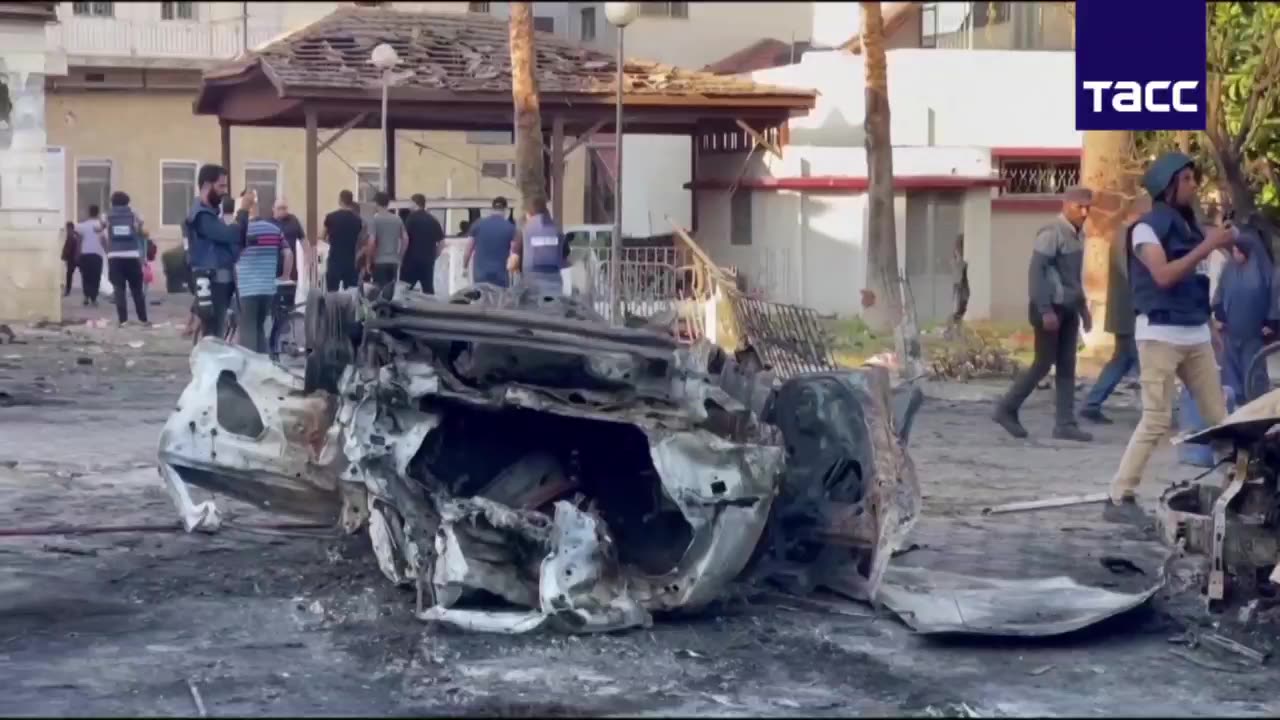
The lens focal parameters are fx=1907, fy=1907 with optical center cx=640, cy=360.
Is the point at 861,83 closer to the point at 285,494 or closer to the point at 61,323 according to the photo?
the point at 61,323

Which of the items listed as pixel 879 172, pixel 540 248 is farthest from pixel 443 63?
pixel 540 248

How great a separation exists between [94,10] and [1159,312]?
33997 millimetres

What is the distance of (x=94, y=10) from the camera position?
39.8 meters

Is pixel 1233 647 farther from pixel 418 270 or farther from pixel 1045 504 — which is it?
pixel 418 270

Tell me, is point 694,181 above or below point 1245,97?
above

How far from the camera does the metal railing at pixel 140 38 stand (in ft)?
127

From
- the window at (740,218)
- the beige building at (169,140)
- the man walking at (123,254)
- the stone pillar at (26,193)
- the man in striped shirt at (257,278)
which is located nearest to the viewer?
the man in striped shirt at (257,278)

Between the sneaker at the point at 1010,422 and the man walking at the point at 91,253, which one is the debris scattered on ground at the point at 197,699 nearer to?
the sneaker at the point at 1010,422

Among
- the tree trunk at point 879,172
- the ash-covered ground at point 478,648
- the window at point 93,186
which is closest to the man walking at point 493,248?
the tree trunk at point 879,172

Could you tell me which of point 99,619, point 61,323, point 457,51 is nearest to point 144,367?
point 61,323

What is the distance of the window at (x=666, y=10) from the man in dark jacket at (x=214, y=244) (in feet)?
88.1

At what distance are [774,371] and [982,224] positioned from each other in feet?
69.7

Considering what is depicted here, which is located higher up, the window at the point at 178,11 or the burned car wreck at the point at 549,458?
the window at the point at 178,11

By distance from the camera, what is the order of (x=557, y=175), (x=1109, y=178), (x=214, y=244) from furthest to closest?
(x=557, y=175) → (x=1109, y=178) → (x=214, y=244)
